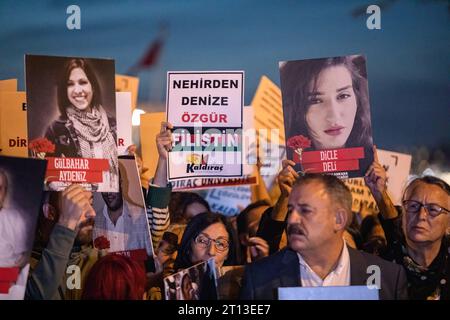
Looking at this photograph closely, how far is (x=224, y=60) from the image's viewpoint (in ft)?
13.0

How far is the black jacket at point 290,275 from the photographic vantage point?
3891 mm

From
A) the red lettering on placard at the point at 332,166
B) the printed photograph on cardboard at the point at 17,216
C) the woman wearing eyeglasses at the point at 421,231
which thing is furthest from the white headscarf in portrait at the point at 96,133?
the woman wearing eyeglasses at the point at 421,231

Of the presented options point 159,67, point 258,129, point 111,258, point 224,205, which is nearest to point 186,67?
point 159,67

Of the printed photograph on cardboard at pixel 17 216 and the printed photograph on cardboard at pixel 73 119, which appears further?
the printed photograph on cardboard at pixel 73 119

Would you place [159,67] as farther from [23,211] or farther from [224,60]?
[23,211]

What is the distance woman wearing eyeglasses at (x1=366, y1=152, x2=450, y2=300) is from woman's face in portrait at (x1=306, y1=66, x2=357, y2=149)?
10.4 inches

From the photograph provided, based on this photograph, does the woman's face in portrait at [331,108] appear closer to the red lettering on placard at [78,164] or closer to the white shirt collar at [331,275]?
the white shirt collar at [331,275]

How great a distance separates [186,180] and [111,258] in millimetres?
533

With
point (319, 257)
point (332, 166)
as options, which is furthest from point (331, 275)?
point (332, 166)

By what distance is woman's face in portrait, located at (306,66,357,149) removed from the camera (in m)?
3.94

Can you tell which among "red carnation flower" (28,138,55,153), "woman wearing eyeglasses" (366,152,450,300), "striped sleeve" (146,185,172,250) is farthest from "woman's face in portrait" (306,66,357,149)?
"red carnation flower" (28,138,55,153)

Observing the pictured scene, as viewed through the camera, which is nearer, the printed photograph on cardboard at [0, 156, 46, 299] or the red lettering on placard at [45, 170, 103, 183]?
the printed photograph on cardboard at [0, 156, 46, 299]

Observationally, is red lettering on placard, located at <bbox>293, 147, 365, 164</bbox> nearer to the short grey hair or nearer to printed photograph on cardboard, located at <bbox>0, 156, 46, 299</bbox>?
the short grey hair

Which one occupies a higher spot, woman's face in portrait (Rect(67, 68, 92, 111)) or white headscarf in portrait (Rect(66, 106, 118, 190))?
woman's face in portrait (Rect(67, 68, 92, 111))
